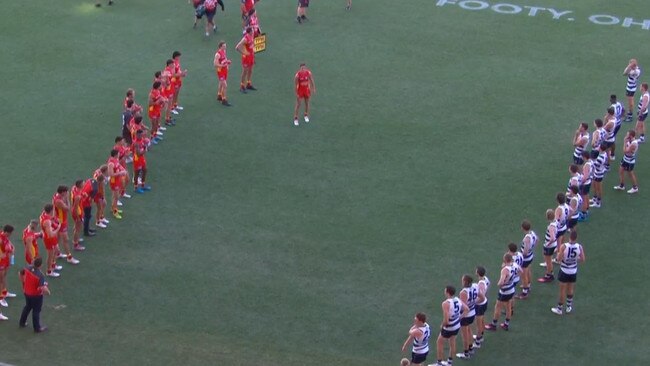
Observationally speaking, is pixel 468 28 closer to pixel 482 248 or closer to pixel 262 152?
pixel 262 152

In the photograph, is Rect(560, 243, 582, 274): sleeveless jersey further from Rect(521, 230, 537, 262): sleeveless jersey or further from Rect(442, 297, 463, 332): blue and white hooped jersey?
Rect(442, 297, 463, 332): blue and white hooped jersey

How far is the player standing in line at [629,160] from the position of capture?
3000 cm

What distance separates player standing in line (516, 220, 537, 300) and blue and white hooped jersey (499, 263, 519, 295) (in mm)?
1167

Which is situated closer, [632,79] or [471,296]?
[471,296]

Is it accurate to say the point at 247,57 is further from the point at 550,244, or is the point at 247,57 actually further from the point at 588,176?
the point at 550,244

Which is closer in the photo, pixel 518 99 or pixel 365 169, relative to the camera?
pixel 365 169

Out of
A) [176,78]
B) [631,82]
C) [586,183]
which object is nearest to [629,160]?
[586,183]

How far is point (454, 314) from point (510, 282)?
78.1 inches

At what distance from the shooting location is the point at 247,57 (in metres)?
35.0

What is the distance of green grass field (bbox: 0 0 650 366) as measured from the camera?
2439 cm

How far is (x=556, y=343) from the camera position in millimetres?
24250

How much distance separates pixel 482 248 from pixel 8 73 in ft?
54.8

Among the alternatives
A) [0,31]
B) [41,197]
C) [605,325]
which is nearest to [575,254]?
[605,325]

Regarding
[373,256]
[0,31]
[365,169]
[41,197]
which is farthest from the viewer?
[0,31]
